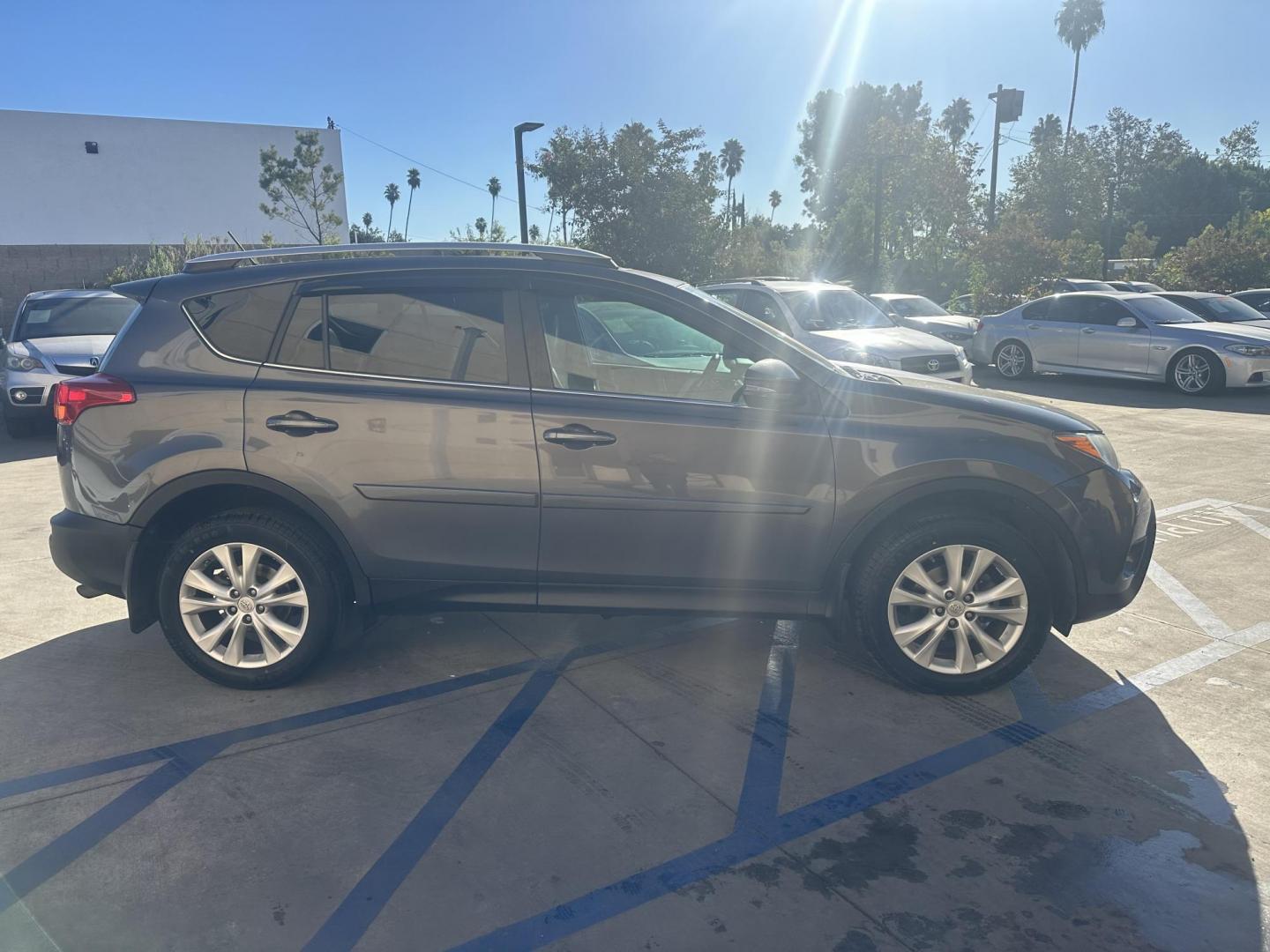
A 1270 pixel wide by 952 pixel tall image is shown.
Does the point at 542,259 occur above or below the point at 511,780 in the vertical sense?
above

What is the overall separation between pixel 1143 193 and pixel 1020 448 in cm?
6183

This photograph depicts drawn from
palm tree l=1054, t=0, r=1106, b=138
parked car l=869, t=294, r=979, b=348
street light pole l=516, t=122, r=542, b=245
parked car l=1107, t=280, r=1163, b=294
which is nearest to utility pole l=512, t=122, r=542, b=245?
→ street light pole l=516, t=122, r=542, b=245

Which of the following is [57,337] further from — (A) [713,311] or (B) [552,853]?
(B) [552,853]

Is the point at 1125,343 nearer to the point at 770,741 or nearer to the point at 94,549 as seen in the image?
the point at 770,741

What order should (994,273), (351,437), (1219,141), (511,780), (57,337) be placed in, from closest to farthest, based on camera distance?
1. (511,780)
2. (351,437)
3. (57,337)
4. (994,273)
5. (1219,141)

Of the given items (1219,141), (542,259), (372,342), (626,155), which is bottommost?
(372,342)

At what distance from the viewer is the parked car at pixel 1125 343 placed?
41.9 feet

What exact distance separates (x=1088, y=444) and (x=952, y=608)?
905 millimetres

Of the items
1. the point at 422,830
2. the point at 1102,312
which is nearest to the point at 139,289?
the point at 422,830

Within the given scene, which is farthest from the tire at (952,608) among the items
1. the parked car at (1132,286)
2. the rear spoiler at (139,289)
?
the parked car at (1132,286)

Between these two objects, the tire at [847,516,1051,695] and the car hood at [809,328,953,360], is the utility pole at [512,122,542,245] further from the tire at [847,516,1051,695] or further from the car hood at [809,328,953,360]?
the tire at [847,516,1051,695]

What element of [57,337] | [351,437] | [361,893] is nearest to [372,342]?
[351,437]

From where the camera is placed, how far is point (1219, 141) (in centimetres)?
5388

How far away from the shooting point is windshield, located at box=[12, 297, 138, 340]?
11.1 metres
